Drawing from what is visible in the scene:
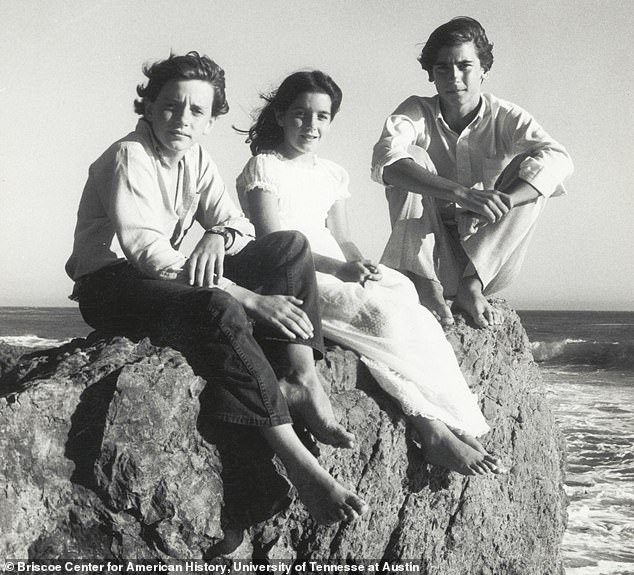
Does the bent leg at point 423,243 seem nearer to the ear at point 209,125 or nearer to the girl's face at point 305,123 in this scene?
the girl's face at point 305,123

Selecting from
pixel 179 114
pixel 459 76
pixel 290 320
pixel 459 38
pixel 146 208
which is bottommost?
pixel 290 320

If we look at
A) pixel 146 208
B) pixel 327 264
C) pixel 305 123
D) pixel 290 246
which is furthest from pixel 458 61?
pixel 146 208

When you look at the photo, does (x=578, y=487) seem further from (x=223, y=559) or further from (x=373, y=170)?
(x=223, y=559)

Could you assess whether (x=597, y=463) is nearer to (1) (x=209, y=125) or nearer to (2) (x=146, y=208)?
(1) (x=209, y=125)

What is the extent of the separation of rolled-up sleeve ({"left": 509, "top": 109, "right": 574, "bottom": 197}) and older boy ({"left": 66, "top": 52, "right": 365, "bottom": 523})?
140 centimetres

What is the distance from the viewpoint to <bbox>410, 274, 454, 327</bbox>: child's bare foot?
3.34 metres

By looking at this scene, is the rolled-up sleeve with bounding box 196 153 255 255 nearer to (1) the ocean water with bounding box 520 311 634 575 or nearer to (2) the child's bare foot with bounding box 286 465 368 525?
(2) the child's bare foot with bounding box 286 465 368 525

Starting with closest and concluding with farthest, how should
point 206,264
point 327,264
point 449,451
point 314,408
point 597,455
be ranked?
point 314,408 → point 206,264 → point 449,451 → point 327,264 → point 597,455

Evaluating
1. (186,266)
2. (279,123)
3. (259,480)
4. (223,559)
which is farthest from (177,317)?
(279,123)

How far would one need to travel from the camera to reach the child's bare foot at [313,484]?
7.06 feet

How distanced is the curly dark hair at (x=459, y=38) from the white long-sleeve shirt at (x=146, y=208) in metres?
1.50

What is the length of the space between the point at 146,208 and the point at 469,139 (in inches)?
75.8

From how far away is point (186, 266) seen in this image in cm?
249

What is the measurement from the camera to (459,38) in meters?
3.64
